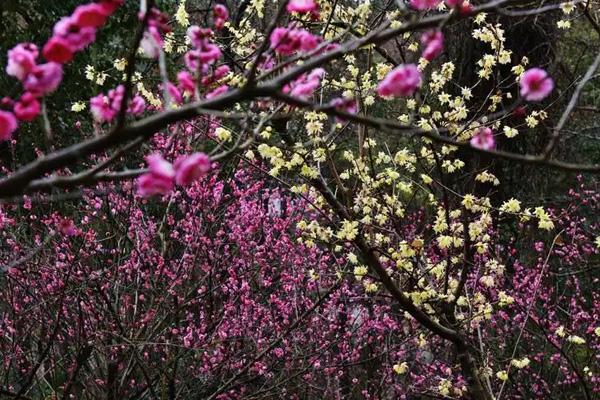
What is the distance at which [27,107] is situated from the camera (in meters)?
1.59

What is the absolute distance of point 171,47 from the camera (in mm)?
4824

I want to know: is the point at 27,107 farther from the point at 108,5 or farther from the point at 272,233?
the point at 272,233

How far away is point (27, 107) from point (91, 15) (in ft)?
0.96

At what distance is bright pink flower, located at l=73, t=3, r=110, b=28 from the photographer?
1433 mm

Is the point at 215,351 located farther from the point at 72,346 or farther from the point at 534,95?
the point at 534,95

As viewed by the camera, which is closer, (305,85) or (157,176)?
(157,176)

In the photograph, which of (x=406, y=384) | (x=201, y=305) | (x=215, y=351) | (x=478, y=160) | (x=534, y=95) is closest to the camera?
(x=534, y=95)

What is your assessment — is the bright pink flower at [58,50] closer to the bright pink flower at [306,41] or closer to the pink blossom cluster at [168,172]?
the pink blossom cluster at [168,172]

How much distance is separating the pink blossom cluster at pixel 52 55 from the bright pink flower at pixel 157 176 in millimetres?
299

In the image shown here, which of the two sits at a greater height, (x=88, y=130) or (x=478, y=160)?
(x=88, y=130)

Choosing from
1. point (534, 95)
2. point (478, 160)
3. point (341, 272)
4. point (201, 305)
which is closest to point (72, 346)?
point (201, 305)

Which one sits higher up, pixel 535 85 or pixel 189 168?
pixel 535 85

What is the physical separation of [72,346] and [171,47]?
2285 mm

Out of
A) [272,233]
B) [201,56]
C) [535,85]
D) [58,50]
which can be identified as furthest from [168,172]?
[272,233]
